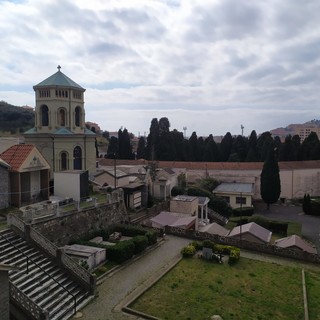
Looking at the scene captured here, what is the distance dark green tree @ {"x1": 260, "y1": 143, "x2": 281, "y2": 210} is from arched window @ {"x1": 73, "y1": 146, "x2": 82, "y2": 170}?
24.8 m

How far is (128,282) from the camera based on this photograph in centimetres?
1733

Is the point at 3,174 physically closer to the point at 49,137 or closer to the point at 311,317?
the point at 49,137

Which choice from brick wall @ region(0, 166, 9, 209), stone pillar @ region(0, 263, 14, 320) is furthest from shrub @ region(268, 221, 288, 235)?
stone pillar @ region(0, 263, 14, 320)

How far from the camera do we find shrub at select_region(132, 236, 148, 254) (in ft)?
69.8

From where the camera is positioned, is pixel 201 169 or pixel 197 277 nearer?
pixel 197 277

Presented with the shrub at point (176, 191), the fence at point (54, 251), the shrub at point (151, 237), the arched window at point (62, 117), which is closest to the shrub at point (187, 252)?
the shrub at point (151, 237)

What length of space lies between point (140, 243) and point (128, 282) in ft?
14.0

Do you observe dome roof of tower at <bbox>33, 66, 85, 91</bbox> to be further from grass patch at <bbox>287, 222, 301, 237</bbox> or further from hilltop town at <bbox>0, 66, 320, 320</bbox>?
grass patch at <bbox>287, 222, 301, 237</bbox>

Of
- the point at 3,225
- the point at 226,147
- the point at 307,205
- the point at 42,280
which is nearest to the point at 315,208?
the point at 307,205

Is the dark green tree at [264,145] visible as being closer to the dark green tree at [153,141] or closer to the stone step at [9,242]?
the dark green tree at [153,141]

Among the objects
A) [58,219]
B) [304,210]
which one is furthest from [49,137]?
[304,210]

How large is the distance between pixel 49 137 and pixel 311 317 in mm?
27064

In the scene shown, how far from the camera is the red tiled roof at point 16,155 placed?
22845mm

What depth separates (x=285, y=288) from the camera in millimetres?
17594
